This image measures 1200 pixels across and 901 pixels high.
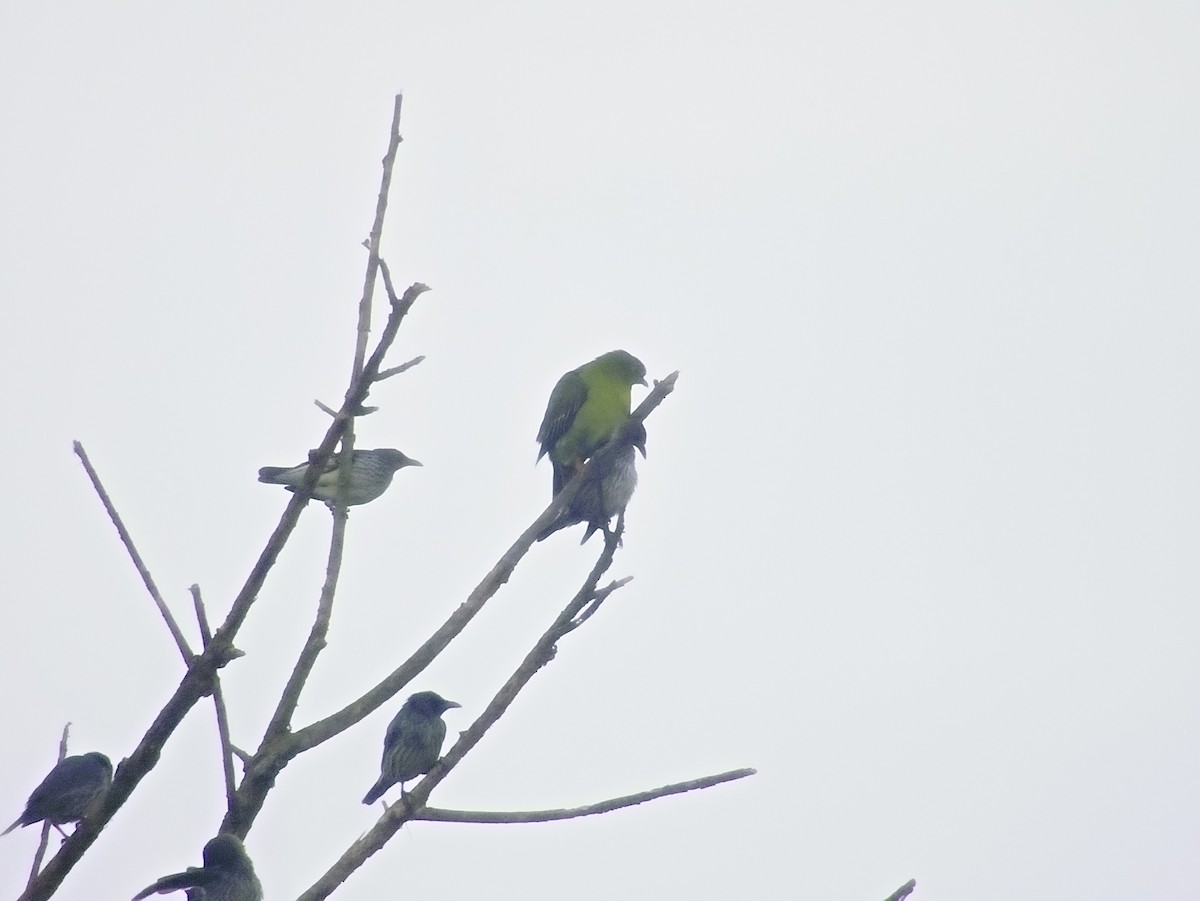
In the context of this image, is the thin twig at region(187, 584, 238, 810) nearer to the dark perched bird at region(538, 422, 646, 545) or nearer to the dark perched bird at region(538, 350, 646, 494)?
the dark perched bird at region(538, 422, 646, 545)

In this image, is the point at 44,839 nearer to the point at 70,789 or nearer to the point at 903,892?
the point at 903,892

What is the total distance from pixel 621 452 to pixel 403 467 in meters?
3.54

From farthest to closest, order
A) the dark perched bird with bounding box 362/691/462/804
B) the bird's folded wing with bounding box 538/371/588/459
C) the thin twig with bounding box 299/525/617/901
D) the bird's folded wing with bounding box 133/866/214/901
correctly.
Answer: the bird's folded wing with bounding box 538/371/588/459 < the dark perched bird with bounding box 362/691/462/804 < the thin twig with bounding box 299/525/617/901 < the bird's folded wing with bounding box 133/866/214/901

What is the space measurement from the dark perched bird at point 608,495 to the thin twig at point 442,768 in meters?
2.35

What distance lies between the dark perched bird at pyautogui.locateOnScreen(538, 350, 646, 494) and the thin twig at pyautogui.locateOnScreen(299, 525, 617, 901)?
11.4 feet

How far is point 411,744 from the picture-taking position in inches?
305

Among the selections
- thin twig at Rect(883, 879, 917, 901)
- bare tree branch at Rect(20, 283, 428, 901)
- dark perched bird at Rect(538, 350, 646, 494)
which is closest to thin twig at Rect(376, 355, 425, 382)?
bare tree branch at Rect(20, 283, 428, 901)

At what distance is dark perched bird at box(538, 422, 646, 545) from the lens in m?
6.77

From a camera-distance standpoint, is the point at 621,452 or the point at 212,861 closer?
→ the point at 212,861

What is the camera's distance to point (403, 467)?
10.0 meters

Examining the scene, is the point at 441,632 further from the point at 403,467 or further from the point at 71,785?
the point at 403,467

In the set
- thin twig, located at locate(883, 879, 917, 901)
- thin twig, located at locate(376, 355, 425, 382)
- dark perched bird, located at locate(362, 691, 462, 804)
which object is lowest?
thin twig, located at locate(883, 879, 917, 901)

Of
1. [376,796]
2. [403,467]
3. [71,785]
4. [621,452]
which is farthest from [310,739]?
[403,467]

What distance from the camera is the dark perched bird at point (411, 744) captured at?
7730 millimetres
